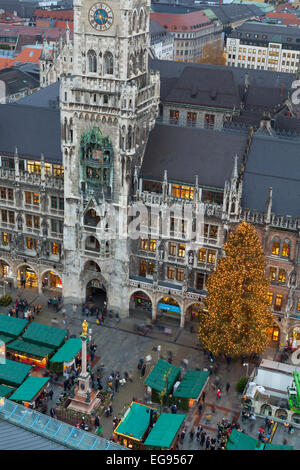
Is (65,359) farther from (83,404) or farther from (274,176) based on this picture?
(274,176)

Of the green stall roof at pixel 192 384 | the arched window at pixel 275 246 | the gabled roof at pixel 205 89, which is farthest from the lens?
the gabled roof at pixel 205 89

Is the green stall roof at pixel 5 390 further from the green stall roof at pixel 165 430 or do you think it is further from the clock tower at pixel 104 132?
the clock tower at pixel 104 132

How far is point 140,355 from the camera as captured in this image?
84.1 meters

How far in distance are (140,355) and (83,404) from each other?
1323 centimetres

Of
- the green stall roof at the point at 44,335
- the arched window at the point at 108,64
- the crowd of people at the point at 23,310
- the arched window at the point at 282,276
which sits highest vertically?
the arched window at the point at 108,64

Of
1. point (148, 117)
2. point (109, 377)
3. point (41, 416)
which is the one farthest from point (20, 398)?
point (148, 117)

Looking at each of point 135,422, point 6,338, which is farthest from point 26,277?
point 135,422

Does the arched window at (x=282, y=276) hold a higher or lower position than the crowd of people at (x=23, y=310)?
higher

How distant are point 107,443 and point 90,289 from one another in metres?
51.0

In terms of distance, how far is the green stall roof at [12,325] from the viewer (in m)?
83.1

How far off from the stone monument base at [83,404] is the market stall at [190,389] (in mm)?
9511

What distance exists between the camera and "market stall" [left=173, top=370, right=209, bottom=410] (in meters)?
73.1

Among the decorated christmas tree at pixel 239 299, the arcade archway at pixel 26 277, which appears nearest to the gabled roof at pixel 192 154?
the decorated christmas tree at pixel 239 299

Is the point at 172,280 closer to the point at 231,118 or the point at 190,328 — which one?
the point at 190,328
